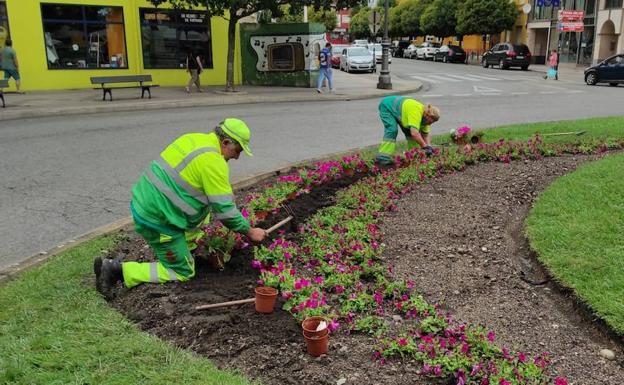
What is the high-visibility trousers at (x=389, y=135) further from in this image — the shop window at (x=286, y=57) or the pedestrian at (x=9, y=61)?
the shop window at (x=286, y=57)

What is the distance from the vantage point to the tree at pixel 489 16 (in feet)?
150

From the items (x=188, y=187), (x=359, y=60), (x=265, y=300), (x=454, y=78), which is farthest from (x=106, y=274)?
(x=359, y=60)

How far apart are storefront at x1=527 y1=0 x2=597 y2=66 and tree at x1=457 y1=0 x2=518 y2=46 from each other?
85.2 inches

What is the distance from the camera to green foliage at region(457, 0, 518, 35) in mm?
45594

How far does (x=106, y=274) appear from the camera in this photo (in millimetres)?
4160

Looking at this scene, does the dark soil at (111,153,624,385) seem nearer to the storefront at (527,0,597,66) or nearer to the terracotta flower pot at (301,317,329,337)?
the terracotta flower pot at (301,317,329,337)

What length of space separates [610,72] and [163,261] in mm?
25052

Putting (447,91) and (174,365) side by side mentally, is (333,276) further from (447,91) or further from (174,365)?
(447,91)

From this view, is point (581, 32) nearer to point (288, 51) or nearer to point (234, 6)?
point (288, 51)

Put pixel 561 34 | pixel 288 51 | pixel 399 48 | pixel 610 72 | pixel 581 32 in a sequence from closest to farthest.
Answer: pixel 288 51, pixel 610 72, pixel 581 32, pixel 561 34, pixel 399 48

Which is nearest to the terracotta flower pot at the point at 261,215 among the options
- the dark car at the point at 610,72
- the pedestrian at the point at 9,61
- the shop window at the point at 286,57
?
the pedestrian at the point at 9,61

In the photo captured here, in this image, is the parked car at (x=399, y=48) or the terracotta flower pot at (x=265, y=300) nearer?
the terracotta flower pot at (x=265, y=300)

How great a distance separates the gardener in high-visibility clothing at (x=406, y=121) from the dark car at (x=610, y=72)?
20.0 m

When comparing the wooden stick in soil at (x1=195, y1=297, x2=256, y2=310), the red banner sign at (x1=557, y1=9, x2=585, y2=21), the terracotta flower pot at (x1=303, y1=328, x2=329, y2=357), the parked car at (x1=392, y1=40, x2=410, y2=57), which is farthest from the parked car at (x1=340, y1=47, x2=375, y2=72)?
the terracotta flower pot at (x1=303, y1=328, x2=329, y2=357)
